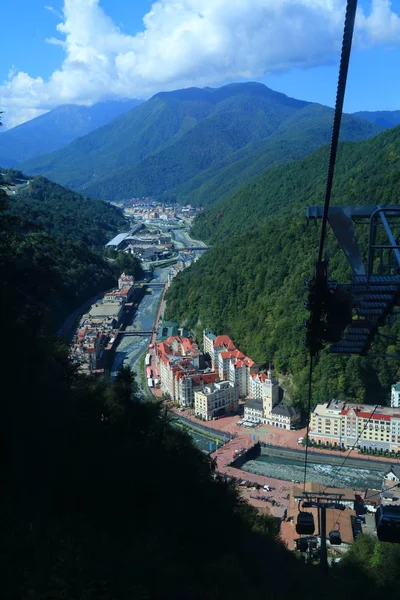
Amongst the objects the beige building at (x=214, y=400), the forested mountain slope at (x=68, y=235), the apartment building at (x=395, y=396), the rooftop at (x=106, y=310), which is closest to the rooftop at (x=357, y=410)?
the apartment building at (x=395, y=396)

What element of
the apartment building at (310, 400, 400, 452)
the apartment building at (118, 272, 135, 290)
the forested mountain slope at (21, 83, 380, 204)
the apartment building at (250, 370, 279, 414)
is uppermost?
the forested mountain slope at (21, 83, 380, 204)

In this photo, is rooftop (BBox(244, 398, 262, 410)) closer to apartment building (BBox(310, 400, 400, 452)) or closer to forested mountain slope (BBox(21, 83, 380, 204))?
apartment building (BBox(310, 400, 400, 452))

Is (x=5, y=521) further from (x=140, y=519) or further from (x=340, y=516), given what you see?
(x=340, y=516)

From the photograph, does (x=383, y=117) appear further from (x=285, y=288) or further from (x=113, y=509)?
(x=113, y=509)

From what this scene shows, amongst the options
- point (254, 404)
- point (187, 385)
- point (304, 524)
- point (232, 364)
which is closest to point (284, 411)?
point (254, 404)

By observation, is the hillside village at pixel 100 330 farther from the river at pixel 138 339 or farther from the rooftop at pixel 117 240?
the rooftop at pixel 117 240

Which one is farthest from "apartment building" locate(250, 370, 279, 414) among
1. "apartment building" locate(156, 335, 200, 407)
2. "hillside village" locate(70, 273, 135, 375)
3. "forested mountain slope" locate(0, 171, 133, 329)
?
"forested mountain slope" locate(0, 171, 133, 329)

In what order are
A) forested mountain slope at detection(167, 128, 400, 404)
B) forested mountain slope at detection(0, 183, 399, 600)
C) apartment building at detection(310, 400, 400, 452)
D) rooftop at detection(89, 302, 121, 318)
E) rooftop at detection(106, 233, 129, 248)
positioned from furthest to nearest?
rooftop at detection(106, 233, 129, 248), rooftop at detection(89, 302, 121, 318), forested mountain slope at detection(167, 128, 400, 404), apartment building at detection(310, 400, 400, 452), forested mountain slope at detection(0, 183, 399, 600)
